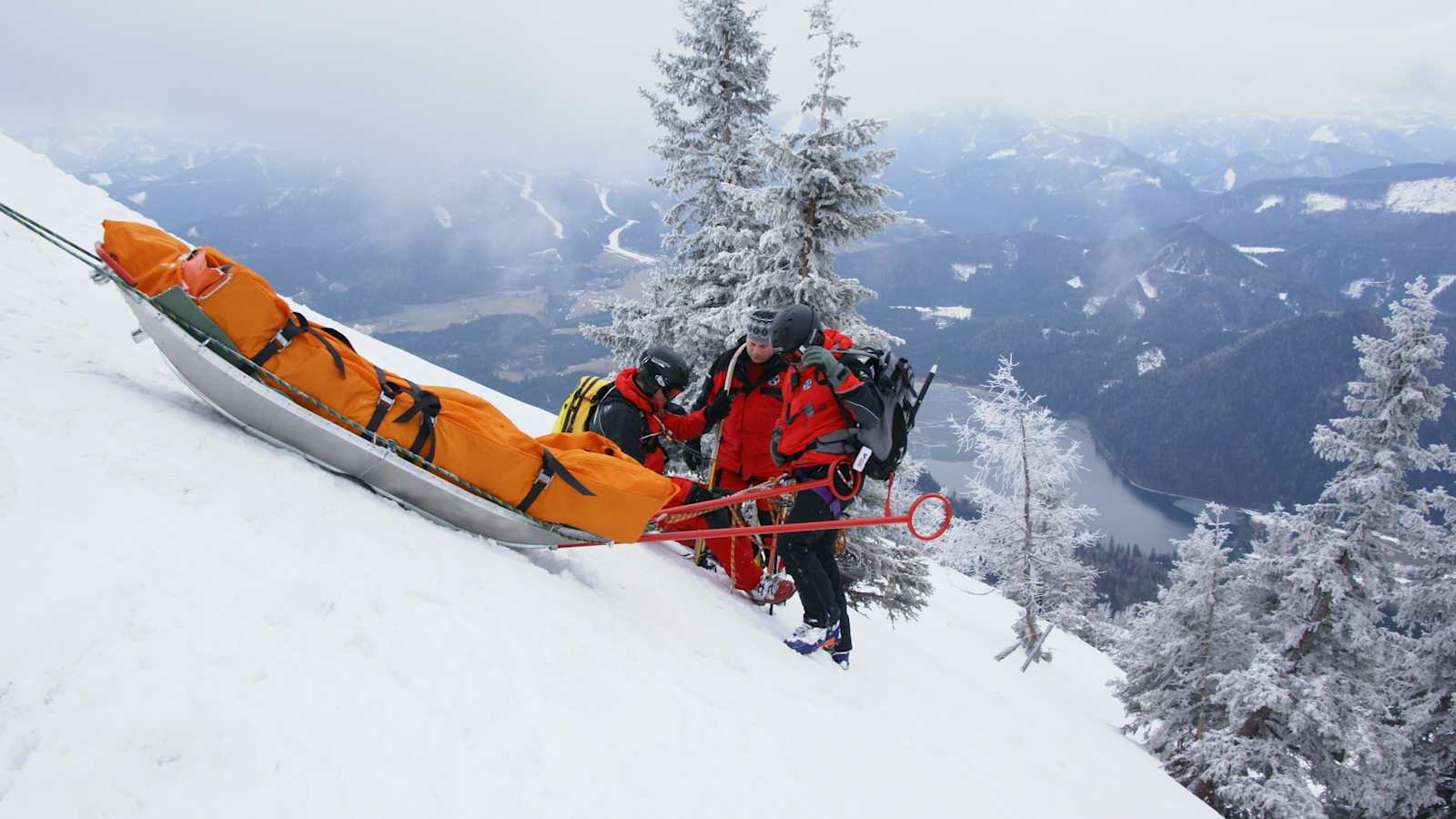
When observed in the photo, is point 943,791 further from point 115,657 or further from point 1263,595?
point 1263,595

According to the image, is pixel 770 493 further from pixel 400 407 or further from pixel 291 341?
pixel 291 341

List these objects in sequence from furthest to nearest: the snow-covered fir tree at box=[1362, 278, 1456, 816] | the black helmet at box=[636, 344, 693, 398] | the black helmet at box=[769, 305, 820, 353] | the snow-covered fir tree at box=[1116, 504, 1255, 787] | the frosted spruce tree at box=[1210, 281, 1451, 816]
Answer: the snow-covered fir tree at box=[1116, 504, 1255, 787] < the frosted spruce tree at box=[1210, 281, 1451, 816] < the snow-covered fir tree at box=[1362, 278, 1456, 816] < the black helmet at box=[636, 344, 693, 398] < the black helmet at box=[769, 305, 820, 353]

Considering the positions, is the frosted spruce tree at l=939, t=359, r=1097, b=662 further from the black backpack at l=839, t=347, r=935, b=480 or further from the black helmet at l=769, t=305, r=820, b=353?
the black helmet at l=769, t=305, r=820, b=353

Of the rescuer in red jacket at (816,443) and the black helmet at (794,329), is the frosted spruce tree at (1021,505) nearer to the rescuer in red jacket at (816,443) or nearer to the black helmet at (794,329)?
the rescuer in red jacket at (816,443)

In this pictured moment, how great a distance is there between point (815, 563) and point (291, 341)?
377 centimetres

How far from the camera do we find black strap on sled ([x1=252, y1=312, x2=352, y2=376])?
3.65 m

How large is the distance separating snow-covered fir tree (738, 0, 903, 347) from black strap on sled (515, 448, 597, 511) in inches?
201

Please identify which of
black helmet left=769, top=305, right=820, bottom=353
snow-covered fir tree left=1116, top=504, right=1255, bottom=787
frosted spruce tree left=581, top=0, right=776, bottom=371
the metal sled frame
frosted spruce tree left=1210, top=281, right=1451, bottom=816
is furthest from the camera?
snow-covered fir tree left=1116, top=504, right=1255, bottom=787

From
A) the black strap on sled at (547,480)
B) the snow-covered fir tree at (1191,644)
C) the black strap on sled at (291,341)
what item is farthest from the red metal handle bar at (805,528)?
the snow-covered fir tree at (1191,644)

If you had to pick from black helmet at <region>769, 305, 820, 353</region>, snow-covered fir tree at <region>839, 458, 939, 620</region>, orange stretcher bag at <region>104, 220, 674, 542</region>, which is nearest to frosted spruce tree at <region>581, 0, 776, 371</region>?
snow-covered fir tree at <region>839, 458, 939, 620</region>

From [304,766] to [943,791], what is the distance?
3284mm

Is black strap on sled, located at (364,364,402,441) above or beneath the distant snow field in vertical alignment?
above

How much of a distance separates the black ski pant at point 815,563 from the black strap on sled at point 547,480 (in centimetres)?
171

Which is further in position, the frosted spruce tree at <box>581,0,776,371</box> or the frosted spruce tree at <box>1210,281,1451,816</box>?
the frosted spruce tree at <box>1210,281,1451,816</box>
